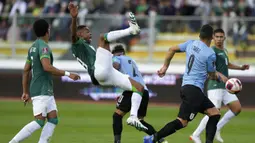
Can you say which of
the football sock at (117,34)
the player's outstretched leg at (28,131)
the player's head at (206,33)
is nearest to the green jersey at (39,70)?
the player's outstretched leg at (28,131)

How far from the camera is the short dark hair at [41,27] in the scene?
1163cm

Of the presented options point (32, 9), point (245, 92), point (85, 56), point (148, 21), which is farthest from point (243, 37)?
point (85, 56)

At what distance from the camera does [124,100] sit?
13.0 metres

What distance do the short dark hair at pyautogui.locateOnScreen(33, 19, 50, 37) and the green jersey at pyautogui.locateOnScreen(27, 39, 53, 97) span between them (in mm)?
137

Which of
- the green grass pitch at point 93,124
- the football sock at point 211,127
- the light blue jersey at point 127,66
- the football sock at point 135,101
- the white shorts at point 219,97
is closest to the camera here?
the football sock at point 211,127

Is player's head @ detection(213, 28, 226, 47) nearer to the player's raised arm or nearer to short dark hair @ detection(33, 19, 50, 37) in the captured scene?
the player's raised arm

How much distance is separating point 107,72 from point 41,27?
4.88 feet

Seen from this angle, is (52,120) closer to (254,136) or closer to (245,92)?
(254,136)

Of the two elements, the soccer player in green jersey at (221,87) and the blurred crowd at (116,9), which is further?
the blurred crowd at (116,9)

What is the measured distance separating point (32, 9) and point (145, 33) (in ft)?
18.6

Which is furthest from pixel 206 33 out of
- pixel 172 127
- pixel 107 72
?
pixel 107 72

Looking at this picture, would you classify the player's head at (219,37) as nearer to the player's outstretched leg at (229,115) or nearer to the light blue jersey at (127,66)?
the player's outstretched leg at (229,115)

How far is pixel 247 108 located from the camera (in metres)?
22.4

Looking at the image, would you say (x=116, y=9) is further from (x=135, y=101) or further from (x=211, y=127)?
(x=211, y=127)
